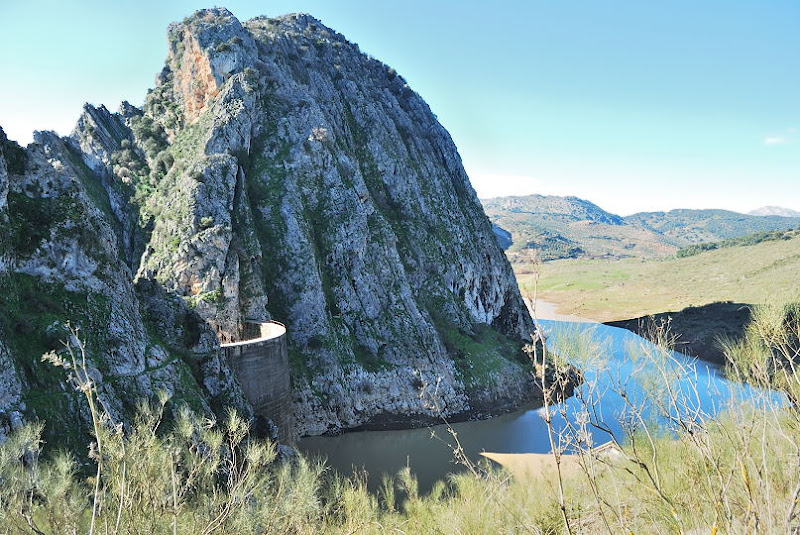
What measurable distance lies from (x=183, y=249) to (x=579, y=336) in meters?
32.9

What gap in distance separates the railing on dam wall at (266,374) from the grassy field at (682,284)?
52.2 metres

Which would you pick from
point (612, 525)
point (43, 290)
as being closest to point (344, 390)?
point (43, 290)

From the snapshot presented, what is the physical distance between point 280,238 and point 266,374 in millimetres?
15561

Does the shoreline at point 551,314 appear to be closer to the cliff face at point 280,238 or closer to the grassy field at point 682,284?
the grassy field at point 682,284

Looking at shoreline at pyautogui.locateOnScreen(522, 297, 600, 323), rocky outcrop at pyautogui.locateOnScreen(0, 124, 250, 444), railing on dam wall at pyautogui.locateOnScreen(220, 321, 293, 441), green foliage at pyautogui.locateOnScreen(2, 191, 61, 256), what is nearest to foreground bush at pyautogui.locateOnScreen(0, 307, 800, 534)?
rocky outcrop at pyautogui.locateOnScreen(0, 124, 250, 444)

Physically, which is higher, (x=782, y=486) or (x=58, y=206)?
(x=58, y=206)

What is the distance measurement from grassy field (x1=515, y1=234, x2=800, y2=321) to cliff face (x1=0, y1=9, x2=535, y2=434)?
29.3 m

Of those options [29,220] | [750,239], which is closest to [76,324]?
[29,220]

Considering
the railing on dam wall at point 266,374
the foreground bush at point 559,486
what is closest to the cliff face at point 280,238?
the railing on dam wall at point 266,374

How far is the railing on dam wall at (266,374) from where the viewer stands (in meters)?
28.7

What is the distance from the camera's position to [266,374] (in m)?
30.2

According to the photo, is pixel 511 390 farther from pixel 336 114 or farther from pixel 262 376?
pixel 336 114

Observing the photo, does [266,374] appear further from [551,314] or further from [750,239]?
[750,239]

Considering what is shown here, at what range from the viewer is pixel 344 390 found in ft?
126
